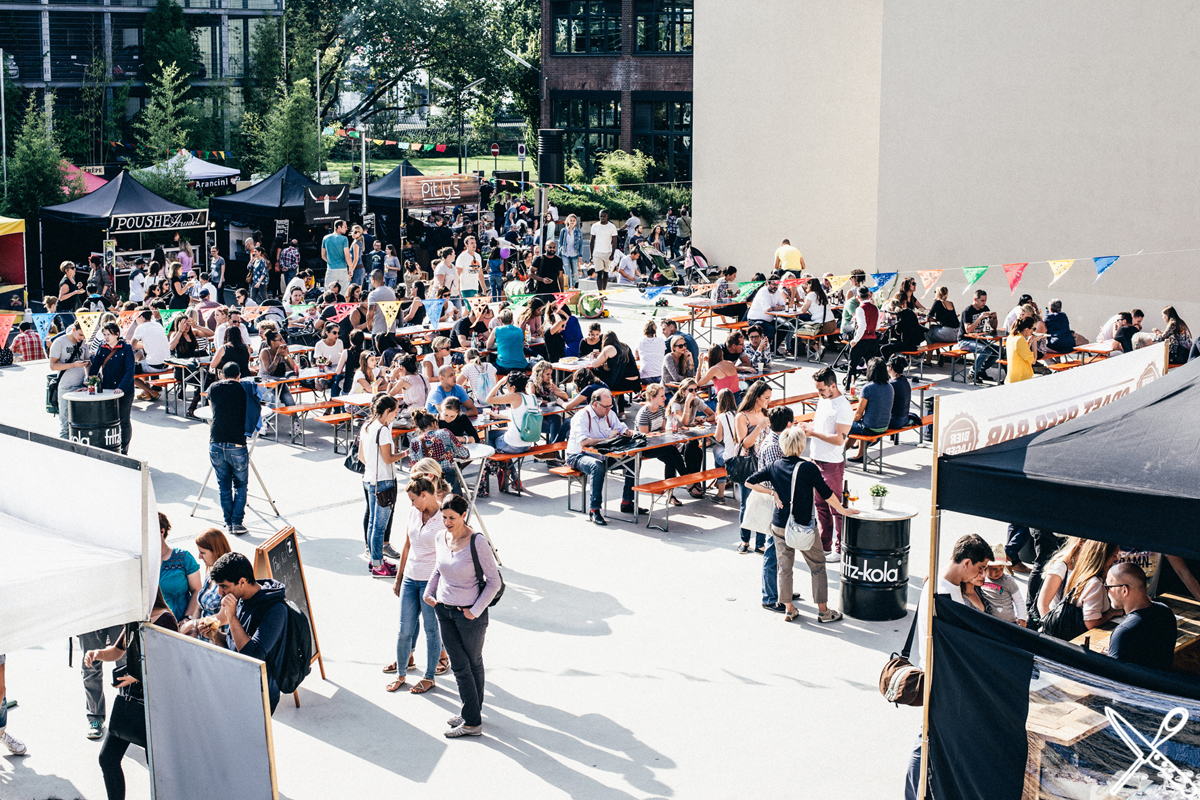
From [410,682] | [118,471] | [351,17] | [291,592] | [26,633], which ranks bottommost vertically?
[410,682]

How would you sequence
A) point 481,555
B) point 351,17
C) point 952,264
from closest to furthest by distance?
point 481,555
point 952,264
point 351,17

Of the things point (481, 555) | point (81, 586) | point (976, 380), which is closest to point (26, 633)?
point (81, 586)

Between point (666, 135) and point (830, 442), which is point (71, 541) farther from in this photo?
point (666, 135)

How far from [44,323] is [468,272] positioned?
25.1ft

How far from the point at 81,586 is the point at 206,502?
→ 7465mm

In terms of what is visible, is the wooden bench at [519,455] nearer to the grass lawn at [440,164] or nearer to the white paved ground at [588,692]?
the white paved ground at [588,692]

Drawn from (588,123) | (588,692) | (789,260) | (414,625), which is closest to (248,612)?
(414,625)

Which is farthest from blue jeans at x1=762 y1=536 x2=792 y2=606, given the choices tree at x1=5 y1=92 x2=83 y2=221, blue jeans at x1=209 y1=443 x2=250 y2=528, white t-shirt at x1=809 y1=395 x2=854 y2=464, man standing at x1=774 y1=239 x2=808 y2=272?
tree at x1=5 y1=92 x2=83 y2=221

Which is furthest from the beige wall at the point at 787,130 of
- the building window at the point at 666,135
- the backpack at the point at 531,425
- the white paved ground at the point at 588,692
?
the white paved ground at the point at 588,692

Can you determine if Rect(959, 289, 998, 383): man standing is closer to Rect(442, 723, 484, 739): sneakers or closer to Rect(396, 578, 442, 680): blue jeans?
Rect(396, 578, 442, 680): blue jeans

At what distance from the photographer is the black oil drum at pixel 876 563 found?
9633mm

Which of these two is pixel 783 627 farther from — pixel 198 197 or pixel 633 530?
pixel 198 197

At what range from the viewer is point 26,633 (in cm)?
545

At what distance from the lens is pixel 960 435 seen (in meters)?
5.89
